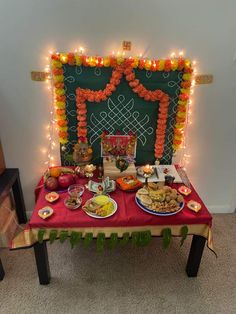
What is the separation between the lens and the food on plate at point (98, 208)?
1.70m

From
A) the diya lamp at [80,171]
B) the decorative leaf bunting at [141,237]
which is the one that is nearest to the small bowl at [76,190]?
the diya lamp at [80,171]

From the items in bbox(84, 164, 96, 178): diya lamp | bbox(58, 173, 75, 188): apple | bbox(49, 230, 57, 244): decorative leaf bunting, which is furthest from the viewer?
bbox(84, 164, 96, 178): diya lamp

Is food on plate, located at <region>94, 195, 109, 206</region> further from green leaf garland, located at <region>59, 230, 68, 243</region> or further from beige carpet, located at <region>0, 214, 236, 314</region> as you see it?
beige carpet, located at <region>0, 214, 236, 314</region>

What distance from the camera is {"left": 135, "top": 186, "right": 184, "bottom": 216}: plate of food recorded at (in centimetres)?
172

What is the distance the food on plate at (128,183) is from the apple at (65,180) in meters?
0.39

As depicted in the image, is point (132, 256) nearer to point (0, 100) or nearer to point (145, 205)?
point (145, 205)

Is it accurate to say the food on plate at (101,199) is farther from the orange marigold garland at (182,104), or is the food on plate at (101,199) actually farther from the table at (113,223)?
the orange marigold garland at (182,104)

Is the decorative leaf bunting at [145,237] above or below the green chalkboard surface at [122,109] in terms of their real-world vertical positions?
below

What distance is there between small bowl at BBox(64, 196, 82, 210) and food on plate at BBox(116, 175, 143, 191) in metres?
0.37

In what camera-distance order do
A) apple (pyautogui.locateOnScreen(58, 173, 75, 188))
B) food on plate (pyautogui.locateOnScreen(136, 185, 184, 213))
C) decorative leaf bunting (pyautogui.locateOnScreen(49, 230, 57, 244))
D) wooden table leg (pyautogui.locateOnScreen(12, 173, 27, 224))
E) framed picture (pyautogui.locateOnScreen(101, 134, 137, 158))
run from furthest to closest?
wooden table leg (pyautogui.locateOnScreen(12, 173, 27, 224)) → framed picture (pyautogui.locateOnScreen(101, 134, 137, 158)) → apple (pyautogui.locateOnScreen(58, 173, 75, 188)) → food on plate (pyautogui.locateOnScreen(136, 185, 184, 213)) → decorative leaf bunting (pyautogui.locateOnScreen(49, 230, 57, 244))

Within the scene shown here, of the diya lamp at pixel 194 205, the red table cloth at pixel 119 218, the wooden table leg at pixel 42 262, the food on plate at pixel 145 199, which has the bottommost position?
the wooden table leg at pixel 42 262

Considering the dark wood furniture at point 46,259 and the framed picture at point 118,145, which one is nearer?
the dark wood furniture at point 46,259

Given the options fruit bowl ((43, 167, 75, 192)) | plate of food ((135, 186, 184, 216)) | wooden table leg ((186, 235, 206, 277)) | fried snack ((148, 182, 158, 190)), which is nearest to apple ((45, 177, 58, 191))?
fruit bowl ((43, 167, 75, 192))

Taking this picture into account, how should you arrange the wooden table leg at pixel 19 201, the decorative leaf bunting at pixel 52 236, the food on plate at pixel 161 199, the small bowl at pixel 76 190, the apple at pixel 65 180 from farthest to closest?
1. the wooden table leg at pixel 19 201
2. the apple at pixel 65 180
3. the small bowl at pixel 76 190
4. the food on plate at pixel 161 199
5. the decorative leaf bunting at pixel 52 236
